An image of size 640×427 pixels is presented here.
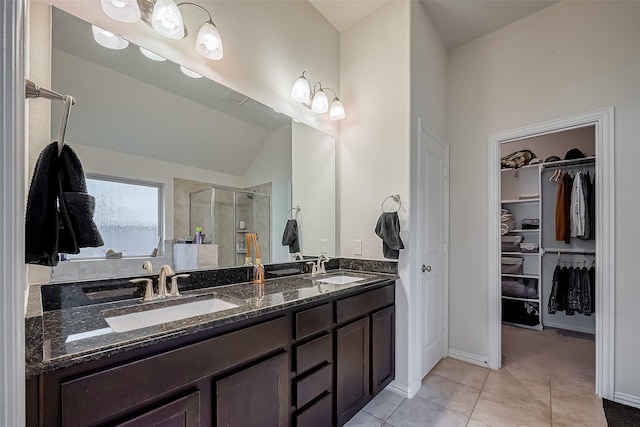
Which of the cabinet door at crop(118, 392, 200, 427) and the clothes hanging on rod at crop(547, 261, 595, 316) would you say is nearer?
the cabinet door at crop(118, 392, 200, 427)

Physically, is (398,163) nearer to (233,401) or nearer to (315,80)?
(315,80)

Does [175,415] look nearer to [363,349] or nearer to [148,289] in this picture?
[148,289]

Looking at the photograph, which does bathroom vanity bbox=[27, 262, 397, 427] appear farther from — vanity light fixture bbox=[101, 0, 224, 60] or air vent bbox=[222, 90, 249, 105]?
vanity light fixture bbox=[101, 0, 224, 60]

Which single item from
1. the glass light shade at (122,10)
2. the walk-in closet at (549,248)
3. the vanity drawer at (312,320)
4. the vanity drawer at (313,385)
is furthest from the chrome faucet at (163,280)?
the walk-in closet at (549,248)

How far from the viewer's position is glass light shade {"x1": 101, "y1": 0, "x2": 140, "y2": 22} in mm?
1272

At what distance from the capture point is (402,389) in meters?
2.14

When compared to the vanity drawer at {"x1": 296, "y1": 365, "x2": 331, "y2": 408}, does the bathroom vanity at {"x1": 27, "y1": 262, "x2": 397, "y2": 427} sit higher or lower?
higher

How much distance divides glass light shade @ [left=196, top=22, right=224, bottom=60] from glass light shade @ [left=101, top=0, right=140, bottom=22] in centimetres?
31

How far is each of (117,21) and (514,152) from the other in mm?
4386

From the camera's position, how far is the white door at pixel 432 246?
92.1 inches

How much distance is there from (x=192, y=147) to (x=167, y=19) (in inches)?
25.2

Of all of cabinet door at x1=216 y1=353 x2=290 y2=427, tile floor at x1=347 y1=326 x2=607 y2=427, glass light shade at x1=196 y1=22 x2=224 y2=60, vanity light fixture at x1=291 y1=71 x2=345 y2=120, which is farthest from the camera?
vanity light fixture at x1=291 y1=71 x2=345 y2=120

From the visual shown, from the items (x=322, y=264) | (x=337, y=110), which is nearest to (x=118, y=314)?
(x=322, y=264)

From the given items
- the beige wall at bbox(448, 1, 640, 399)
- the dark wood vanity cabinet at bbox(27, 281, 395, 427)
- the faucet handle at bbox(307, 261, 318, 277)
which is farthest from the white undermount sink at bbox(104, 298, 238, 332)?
the beige wall at bbox(448, 1, 640, 399)
